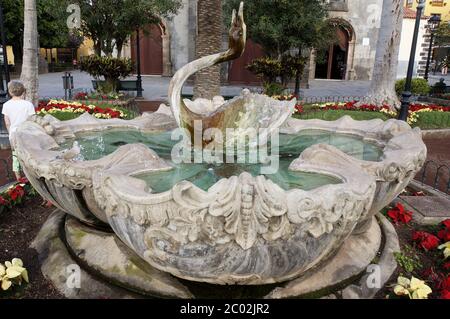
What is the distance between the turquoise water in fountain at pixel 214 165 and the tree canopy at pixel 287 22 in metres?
9.42

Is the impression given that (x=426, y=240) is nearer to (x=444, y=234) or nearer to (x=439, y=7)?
(x=444, y=234)

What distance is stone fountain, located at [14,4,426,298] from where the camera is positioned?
98.8 inches

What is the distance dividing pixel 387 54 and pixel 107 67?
351 inches

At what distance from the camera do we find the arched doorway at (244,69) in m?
22.8

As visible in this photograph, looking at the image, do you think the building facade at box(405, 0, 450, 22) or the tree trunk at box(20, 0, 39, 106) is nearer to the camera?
the tree trunk at box(20, 0, 39, 106)

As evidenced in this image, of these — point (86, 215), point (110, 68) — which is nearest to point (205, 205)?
point (86, 215)

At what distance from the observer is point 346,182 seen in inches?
110

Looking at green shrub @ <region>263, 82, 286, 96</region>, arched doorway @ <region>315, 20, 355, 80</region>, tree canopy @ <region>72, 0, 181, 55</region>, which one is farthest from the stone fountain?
arched doorway @ <region>315, 20, 355, 80</region>

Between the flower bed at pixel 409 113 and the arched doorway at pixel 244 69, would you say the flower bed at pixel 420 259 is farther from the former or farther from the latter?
the arched doorway at pixel 244 69

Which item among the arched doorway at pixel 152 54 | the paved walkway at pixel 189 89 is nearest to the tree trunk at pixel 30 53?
the paved walkway at pixel 189 89

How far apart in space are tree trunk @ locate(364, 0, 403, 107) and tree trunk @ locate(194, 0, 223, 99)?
4.65 m

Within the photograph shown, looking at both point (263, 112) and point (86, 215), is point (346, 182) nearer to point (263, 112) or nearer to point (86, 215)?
point (263, 112)

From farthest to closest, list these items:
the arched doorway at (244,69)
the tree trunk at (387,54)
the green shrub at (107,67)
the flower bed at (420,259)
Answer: the arched doorway at (244,69) < the green shrub at (107,67) < the tree trunk at (387,54) < the flower bed at (420,259)

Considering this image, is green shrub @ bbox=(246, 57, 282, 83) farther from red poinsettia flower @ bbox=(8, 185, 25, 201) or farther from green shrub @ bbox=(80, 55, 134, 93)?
red poinsettia flower @ bbox=(8, 185, 25, 201)
